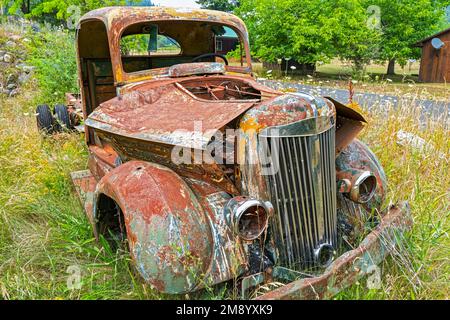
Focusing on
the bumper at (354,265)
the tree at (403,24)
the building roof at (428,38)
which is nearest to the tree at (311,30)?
the tree at (403,24)

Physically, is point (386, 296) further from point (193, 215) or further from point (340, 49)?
point (340, 49)

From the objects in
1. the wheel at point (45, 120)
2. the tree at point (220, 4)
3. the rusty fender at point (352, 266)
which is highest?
the tree at point (220, 4)

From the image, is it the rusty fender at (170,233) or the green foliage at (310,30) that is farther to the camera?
the green foliage at (310,30)

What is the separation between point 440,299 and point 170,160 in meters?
1.84

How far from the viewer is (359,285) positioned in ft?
7.36

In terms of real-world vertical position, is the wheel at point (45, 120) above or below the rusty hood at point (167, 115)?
below

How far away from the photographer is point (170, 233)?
6.74ft

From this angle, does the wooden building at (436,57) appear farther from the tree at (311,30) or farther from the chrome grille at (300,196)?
the chrome grille at (300,196)

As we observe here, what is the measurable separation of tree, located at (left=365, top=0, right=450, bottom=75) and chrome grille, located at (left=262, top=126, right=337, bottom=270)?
75.6 feet

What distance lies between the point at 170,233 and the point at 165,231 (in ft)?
0.09

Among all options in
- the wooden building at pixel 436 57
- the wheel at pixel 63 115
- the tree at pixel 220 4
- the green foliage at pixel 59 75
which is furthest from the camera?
the tree at pixel 220 4

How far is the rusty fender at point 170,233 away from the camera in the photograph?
2.02 metres

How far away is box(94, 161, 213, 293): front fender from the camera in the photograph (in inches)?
79.4
